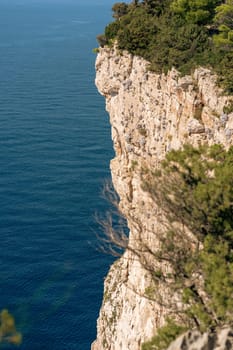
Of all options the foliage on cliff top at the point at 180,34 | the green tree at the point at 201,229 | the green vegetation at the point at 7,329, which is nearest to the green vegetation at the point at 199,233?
the green tree at the point at 201,229

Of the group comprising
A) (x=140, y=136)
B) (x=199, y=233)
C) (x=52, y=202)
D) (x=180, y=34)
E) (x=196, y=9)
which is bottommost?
(x=52, y=202)

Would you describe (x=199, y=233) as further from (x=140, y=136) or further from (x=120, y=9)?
(x=120, y=9)

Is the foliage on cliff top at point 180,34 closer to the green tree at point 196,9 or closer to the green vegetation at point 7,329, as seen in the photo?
the green tree at point 196,9

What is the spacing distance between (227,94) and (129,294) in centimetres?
1501

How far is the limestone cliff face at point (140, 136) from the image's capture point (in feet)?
76.0

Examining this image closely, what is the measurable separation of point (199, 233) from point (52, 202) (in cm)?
4103

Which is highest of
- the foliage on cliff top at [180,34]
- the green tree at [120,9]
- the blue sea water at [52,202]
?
the green tree at [120,9]

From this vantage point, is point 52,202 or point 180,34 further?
point 52,202

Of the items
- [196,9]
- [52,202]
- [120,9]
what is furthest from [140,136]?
[52,202]

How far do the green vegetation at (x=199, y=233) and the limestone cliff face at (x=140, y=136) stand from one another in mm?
1930

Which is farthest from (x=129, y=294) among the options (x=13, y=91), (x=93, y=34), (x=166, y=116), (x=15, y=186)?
(x=93, y=34)

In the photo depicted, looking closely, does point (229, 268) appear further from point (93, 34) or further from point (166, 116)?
point (93, 34)

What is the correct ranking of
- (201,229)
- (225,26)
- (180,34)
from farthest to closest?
(180,34)
(225,26)
(201,229)

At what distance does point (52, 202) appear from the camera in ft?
193
